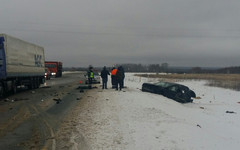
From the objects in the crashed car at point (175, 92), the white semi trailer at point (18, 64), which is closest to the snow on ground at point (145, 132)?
the crashed car at point (175, 92)

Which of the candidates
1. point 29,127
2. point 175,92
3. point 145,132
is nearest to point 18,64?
point 29,127

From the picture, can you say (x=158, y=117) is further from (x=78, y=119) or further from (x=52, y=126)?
(x=52, y=126)

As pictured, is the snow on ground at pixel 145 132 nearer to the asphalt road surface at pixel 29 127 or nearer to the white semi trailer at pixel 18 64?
the asphalt road surface at pixel 29 127

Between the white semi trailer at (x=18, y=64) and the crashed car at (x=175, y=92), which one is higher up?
the white semi trailer at (x=18, y=64)

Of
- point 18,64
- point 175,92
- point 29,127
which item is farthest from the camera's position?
point 18,64

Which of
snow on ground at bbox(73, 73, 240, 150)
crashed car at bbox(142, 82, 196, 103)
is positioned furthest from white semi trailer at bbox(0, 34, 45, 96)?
crashed car at bbox(142, 82, 196, 103)

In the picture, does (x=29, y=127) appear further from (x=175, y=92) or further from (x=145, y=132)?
(x=175, y=92)

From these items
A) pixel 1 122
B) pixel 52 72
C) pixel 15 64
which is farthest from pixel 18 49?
pixel 52 72

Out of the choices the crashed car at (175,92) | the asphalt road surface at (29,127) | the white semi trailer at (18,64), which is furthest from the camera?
the crashed car at (175,92)

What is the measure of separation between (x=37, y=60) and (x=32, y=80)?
7.11ft

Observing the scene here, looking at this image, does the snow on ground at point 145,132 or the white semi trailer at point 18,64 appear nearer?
the snow on ground at point 145,132

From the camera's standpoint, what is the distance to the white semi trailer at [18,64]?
12.3 m

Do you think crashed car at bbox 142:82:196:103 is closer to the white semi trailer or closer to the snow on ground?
the snow on ground

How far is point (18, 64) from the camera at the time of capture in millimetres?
14445
